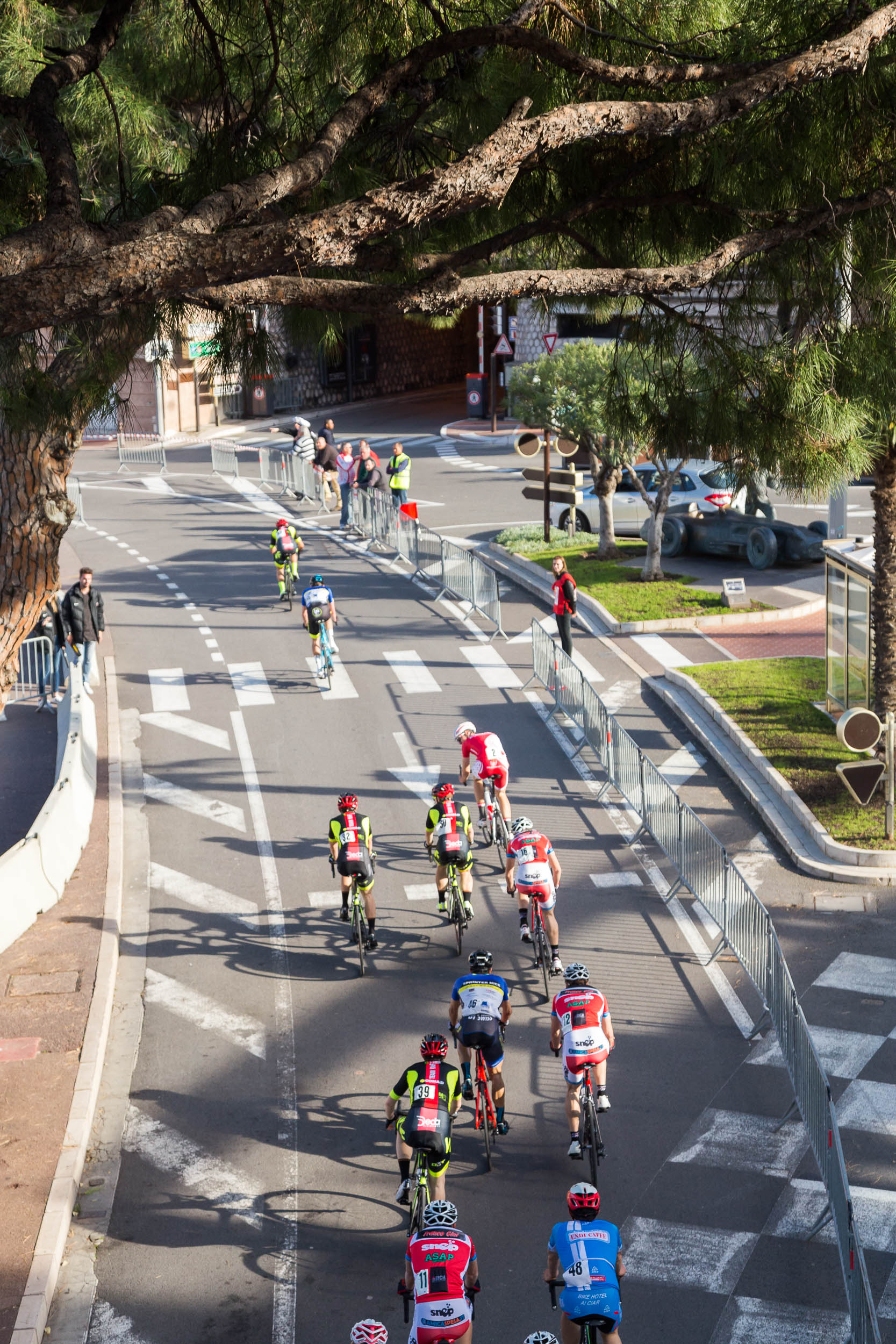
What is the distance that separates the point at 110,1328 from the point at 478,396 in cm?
4336

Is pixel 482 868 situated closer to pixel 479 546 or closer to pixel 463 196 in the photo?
pixel 463 196

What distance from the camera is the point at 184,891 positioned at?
1519 centimetres

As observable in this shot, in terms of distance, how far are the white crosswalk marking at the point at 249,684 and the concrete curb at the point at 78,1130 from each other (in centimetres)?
473

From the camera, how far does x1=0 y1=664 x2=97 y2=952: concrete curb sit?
44.8 feet

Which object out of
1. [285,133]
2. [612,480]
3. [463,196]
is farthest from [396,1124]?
[612,480]

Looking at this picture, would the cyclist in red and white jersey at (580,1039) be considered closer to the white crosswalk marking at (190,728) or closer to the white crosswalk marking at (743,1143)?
the white crosswalk marking at (743,1143)

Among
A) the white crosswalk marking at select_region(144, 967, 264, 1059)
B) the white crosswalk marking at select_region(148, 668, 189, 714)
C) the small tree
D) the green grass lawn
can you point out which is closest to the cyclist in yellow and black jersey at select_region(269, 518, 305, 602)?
the white crosswalk marking at select_region(148, 668, 189, 714)

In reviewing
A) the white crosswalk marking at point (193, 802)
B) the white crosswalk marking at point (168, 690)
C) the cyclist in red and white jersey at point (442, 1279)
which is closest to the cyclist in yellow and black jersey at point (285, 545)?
the white crosswalk marking at point (168, 690)

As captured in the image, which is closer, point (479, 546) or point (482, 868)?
point (482, 868)

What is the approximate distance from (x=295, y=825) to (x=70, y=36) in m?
8.69

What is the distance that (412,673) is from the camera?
22.2 meters

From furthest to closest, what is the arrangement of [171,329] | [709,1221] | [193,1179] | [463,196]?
[193,1179] → [709,1221] → [171,329] → [463,196]

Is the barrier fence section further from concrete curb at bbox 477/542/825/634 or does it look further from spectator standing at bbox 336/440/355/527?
spectator standing at bbox 336/440/355/527

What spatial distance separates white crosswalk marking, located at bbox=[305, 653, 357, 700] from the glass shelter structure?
683cm
